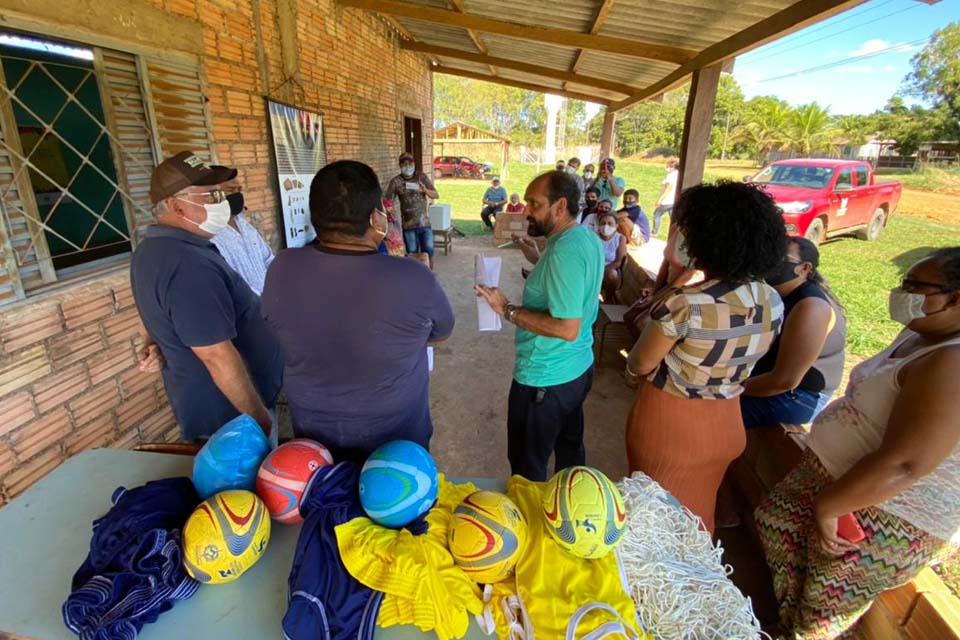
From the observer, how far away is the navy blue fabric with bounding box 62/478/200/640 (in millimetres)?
958

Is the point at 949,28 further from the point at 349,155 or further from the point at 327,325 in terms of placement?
the point at 327,325

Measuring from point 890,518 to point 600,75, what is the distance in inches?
299

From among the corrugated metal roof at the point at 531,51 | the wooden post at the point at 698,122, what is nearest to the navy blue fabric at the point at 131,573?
the wooden post at the point at 698,122

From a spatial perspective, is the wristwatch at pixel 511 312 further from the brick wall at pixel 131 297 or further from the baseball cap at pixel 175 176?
the brick wall at pixel 131 297

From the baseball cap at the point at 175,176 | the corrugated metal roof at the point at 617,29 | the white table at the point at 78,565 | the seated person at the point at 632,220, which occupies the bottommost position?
the white table at the point at 78,565

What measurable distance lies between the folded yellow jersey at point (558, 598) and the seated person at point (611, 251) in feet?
15.9

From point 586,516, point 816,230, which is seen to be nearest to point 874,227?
point 816,230

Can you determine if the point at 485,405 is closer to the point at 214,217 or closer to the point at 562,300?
the point at 562,300

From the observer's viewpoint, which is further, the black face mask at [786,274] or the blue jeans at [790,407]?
the blue jeans at [790,407]

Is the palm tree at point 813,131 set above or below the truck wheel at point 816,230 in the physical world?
above

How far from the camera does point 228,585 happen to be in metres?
1.12

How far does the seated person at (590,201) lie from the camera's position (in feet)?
21.8

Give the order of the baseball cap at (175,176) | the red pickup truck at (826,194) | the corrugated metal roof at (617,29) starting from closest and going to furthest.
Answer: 1. the baseball cap at (175,176)
2. the corrugated metal roof at (617,29)
3. the red pickup truck at (826,194)

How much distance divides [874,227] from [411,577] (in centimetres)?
1357
